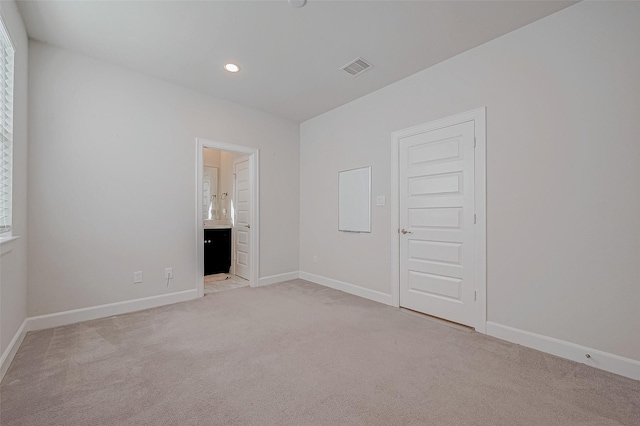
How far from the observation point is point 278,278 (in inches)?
183

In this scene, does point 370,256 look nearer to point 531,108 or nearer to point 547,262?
point 547,262

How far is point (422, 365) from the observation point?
2.09 metres

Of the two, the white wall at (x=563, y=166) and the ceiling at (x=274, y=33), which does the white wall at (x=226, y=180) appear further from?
the white wall at (x=563, y=166)

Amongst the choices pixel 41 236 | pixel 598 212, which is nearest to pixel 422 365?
pixel 598 212

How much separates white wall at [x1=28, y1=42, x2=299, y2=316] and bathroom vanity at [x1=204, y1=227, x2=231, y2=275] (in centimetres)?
141

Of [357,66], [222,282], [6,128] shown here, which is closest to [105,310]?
[222,282]

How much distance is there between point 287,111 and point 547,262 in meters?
3.82

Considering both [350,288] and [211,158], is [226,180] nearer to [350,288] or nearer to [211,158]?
[211,158]

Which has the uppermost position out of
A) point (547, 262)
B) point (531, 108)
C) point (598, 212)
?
point (531, 108)

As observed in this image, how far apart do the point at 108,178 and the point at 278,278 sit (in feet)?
8.91

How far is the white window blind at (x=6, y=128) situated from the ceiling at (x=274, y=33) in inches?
18.2

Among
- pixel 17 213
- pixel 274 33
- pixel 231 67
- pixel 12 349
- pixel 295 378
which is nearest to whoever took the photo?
pixel 295 378

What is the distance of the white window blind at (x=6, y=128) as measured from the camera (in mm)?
2061

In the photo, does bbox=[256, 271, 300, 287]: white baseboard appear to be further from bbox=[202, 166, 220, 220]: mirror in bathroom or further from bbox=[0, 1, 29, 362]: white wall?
bbox=[0, 1, 29, 362]: white wall
